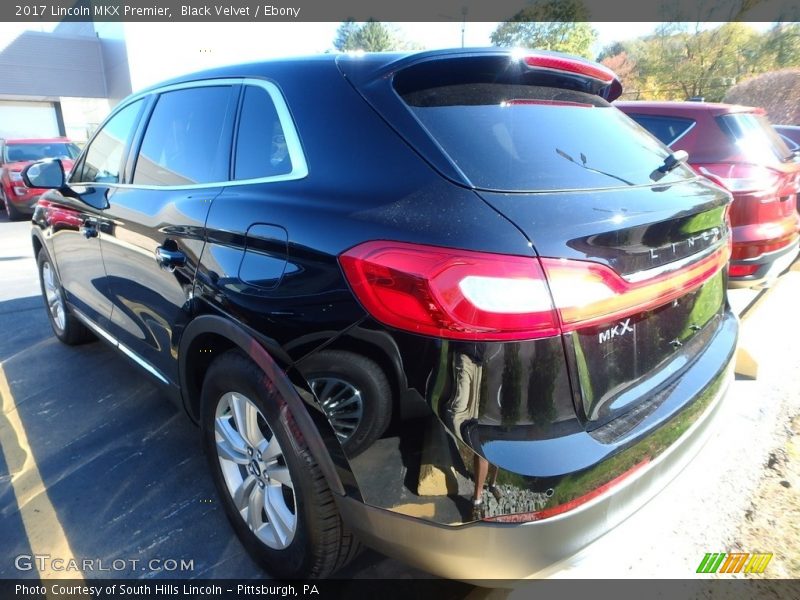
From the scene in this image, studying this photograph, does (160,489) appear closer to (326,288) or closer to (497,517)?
(326,288)

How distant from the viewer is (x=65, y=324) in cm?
411

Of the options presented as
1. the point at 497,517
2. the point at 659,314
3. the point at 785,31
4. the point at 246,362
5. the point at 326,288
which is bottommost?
the point at 497,517

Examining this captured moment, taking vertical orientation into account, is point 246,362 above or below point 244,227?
below

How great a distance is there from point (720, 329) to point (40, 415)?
3.71 m

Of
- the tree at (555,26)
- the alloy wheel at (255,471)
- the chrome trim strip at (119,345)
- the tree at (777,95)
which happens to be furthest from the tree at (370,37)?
the alloy wheel at (255,471)

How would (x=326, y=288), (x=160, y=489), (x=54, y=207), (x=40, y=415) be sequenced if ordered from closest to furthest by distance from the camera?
(x=326, y=288) < (x=160, y=489) < (x=40, y=415) < (x=54, y=207)

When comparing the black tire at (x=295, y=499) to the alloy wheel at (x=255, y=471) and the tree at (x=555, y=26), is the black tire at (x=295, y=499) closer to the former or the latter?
the alloy wheel at (x=255, y=471)

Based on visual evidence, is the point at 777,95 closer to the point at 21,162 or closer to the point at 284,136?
the point at 21,162

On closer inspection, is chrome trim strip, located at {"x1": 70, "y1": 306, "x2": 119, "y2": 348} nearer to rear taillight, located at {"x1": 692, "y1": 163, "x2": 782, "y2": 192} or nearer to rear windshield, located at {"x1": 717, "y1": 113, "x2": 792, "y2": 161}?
rear taillight, located at {"x1": 692, "y1": 163, "x2": 782, "y2": 192}

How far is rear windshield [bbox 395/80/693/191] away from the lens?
1575 mm

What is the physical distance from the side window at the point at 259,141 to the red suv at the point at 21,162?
35.6 ft

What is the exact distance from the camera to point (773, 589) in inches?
76.5

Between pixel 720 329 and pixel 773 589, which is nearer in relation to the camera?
pixel 773 589

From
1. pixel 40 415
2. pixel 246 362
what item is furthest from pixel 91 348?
pixel 246 362
